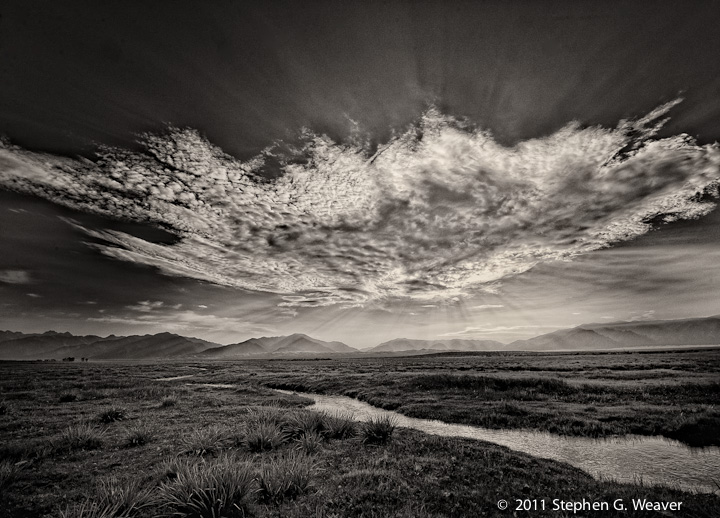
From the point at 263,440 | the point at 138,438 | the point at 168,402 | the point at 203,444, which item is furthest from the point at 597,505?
the point at 168,402

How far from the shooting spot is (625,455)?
14156 millimetres

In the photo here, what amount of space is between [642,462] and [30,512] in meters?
21.6

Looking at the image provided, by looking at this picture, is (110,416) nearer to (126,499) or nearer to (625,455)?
(126,499)

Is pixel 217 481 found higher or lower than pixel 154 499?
higher

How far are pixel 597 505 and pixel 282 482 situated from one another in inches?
356

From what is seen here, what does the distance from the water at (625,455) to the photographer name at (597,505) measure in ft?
6.49

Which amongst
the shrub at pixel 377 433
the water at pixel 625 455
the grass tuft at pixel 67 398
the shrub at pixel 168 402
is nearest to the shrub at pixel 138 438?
the shrub at pixel 377 433

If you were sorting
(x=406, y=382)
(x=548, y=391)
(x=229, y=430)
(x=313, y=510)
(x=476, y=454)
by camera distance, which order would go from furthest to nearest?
(x=406, y=382) < (x=548, y=391) < (x=229, y=430) < (x=476, y=454) < (x=313, y=510)

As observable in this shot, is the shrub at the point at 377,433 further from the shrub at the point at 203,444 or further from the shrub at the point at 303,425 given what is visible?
the shrub at the point at 203,444

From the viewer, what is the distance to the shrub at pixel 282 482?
905cm

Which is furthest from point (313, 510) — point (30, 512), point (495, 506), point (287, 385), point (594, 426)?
point (287, 385)

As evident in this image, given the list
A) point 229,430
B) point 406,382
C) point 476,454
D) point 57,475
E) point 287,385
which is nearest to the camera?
point 57,475

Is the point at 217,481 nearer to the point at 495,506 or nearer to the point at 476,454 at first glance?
the point at 495,506

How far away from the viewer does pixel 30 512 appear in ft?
28.1
